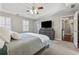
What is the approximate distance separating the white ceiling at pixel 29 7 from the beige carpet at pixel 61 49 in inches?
19.5

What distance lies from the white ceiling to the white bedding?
0.33 metres

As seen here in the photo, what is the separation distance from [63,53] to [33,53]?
470 mm

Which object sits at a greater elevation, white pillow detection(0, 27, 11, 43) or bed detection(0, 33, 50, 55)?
white pillow detection(0, 27, 11, 43)

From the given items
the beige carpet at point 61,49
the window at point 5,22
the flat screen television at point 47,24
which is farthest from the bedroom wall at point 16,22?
the beige carpet at point 61,49

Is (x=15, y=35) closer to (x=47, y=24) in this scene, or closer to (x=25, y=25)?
(x=25, y=25)

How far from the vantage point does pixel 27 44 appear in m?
1.58

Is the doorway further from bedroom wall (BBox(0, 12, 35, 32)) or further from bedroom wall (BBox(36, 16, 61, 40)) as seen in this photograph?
bedroom wall (BBox(0, 12, 35, 32))

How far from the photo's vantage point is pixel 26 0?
160 cm

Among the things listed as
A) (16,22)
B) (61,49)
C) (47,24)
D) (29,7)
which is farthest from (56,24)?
(16,22)

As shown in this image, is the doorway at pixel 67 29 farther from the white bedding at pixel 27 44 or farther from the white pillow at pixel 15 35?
the white pillow at pixel 15 35

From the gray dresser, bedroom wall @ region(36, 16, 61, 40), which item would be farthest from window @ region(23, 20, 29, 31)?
the gray dresser

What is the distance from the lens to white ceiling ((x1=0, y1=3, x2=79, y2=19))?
1.58m

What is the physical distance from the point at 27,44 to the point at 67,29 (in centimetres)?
68
